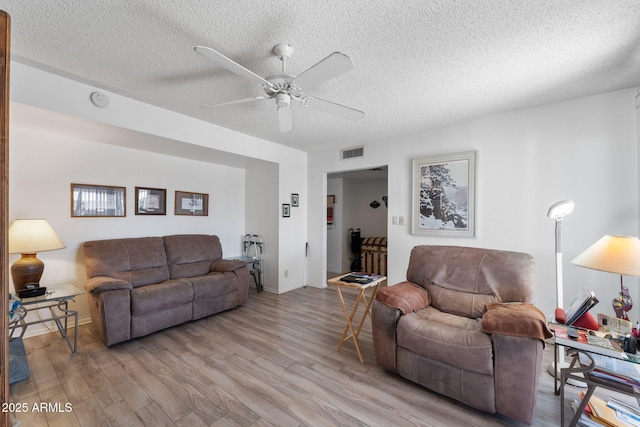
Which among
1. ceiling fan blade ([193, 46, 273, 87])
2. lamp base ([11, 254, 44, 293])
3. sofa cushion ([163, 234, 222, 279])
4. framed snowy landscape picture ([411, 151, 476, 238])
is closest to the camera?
ceiling fan blade ([193, 46, 273, 87])

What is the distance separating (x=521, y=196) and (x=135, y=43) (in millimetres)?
3859

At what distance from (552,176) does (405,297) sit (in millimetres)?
2153

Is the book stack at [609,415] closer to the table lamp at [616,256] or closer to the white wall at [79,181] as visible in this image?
the table lamp at [616,256]

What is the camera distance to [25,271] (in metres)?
2.41

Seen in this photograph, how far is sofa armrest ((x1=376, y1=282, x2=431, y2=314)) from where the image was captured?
83.0 inches

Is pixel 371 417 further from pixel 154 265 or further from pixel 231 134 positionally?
pixel 231 134

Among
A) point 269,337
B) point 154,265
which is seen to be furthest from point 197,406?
point 154,265

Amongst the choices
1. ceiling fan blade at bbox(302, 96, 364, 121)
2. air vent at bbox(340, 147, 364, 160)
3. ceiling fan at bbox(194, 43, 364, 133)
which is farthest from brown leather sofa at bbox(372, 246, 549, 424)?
air vent at bbox(340, 147, 364, 160)

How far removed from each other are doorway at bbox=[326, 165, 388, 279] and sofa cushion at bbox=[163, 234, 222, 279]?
277cm

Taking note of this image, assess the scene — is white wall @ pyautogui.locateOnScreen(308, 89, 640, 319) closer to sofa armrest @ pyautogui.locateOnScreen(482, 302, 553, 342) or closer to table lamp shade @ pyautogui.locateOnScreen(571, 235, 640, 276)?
table lamp shade @ pyautogui.locateOnScreen(571, 235, 640, 276)

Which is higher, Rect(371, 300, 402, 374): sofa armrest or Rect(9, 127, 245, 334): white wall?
Rect(9, 127, 245, 334): white wall

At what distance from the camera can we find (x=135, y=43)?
1.82m

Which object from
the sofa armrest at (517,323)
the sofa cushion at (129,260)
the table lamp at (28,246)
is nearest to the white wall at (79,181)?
the sofa cushion at (129,260)

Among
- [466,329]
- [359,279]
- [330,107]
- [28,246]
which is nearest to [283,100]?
[330,107]
